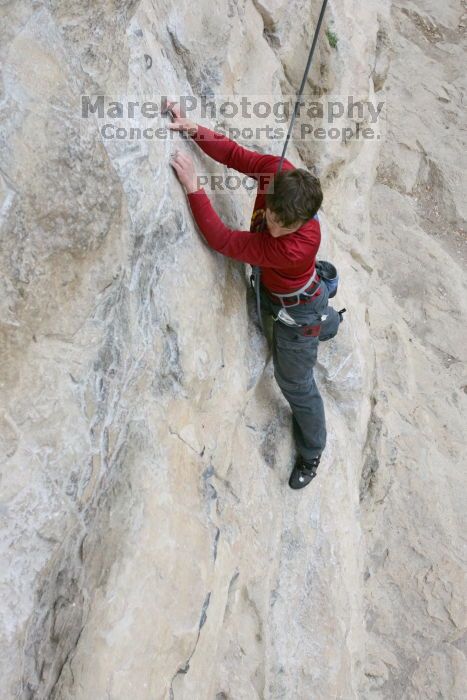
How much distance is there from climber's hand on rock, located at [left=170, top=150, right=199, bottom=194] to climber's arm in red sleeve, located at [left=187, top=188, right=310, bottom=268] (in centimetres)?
4

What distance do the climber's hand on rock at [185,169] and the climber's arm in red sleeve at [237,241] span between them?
0.12 feet

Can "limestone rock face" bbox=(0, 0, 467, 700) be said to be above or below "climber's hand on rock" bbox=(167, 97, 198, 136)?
below

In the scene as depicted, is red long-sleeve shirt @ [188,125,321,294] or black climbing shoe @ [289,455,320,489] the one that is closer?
red long-sleeve shirt @ [188,125,321,294]

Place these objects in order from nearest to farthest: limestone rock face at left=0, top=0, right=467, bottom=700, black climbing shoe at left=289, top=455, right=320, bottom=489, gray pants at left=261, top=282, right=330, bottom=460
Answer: limestone rock face at left=0, top=0, right=467, bottom=700 → gray pants at left=261, top=282, right=330, bottom=460 → black climbing shoe at left=289, top=455, right=320, bottom=489

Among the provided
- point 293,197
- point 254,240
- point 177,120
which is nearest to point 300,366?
point 254,240

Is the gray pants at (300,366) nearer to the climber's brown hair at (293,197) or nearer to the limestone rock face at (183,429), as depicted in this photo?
the limestone rock face at (183,429)

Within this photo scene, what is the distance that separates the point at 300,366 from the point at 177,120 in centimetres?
133

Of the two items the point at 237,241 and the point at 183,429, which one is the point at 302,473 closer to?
the point at 183,429

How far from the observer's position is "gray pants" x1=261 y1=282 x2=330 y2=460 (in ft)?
9.95

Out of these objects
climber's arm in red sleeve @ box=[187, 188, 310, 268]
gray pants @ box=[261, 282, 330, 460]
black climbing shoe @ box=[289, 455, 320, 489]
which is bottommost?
black climbing shoe @ box=[289, 455, 320, 489]

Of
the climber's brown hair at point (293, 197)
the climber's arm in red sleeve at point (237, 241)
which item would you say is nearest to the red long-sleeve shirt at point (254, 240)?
the climber's arm in red sleeve at point (237, 241)

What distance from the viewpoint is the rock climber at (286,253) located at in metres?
2.49

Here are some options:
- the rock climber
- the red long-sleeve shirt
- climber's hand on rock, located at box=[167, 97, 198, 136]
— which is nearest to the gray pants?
the rock climber

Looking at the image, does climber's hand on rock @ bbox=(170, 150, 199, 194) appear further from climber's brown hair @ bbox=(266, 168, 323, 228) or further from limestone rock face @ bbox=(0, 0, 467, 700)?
climber's brown hair @ bbox=(266, 168, 323, 228)
